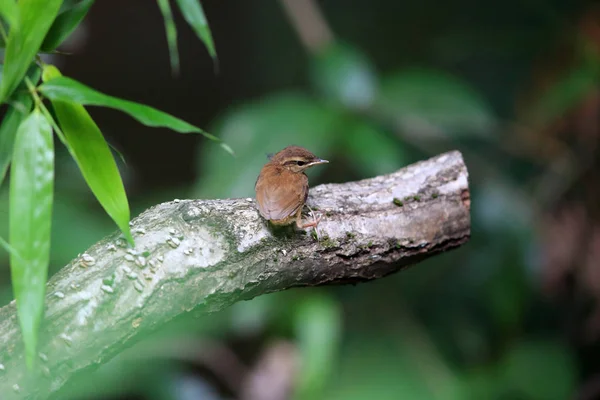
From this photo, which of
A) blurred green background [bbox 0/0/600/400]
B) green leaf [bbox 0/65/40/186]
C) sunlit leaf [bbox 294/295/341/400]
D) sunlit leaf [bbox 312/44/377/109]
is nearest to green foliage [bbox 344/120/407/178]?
blurred green background [bbox 0/0/600/400]

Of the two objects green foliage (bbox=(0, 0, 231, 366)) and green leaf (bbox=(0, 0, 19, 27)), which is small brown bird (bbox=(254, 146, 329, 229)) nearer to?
green foliage (bbox=(0, 0, 231, 366))

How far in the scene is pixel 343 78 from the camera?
10.8ft

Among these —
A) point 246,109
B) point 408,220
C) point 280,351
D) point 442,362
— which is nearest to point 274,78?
point 246,109

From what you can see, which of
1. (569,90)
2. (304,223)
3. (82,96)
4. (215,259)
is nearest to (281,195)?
(304,223)

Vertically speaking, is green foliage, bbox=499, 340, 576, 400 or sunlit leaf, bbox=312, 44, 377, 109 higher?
sunlit leaf, bbox=312, 44, 377, 109

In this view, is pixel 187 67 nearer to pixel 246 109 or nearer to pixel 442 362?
pixel 246 109

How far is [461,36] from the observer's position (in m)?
4.13

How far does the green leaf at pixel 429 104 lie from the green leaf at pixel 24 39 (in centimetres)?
222

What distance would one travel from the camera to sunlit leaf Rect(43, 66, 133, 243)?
4.33ft

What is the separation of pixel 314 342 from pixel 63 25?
194 cm

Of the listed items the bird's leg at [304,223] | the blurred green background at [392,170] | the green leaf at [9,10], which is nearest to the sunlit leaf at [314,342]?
the blurred green background at [392,170]

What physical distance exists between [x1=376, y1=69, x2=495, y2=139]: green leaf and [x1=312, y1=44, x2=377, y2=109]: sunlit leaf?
0.09 metres

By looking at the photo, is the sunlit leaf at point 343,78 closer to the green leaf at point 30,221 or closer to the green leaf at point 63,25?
the green leaf at point 63,25

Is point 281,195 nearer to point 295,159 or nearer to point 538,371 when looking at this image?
point 295,159
